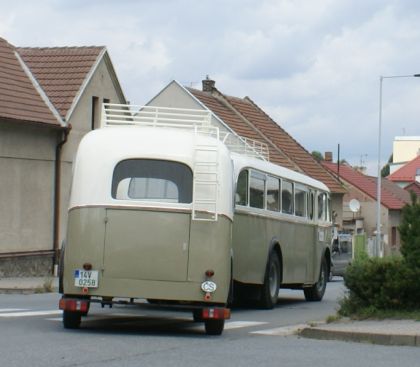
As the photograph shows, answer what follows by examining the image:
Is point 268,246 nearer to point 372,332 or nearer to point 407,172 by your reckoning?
point 372,332

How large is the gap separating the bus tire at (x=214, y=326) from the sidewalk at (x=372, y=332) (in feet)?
3.74

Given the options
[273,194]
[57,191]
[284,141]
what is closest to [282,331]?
[273,194]

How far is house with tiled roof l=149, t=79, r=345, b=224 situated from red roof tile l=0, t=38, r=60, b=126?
1786 centimetres

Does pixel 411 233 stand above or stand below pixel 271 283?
above

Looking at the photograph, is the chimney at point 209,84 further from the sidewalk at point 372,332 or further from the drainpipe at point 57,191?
the sidewalk at point 372,332

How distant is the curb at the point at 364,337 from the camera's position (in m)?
14.0

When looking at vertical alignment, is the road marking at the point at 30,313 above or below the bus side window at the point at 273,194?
below

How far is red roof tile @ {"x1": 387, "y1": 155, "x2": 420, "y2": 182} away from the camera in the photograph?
11044 centimetres

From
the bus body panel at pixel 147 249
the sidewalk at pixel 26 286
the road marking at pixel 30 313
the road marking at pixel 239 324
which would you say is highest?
the bus body panel at pixel 147 249

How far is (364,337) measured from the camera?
1427 centimetres

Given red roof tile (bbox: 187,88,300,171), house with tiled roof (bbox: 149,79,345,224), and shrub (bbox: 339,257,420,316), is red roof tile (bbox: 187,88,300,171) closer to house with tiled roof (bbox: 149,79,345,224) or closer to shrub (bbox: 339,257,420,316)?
house with tiled roof (bbox: 149,79,345,224)

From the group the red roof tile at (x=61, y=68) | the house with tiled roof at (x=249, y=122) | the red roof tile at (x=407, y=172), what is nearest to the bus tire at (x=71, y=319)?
the red roof tile at (x=61, y=68)

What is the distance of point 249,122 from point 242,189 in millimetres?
39860

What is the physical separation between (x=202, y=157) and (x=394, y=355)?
389 centimetres
